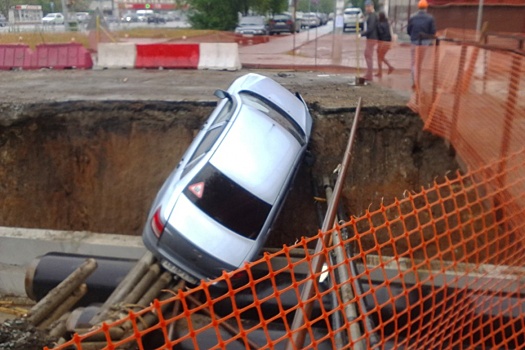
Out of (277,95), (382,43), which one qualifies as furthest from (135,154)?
(382,43)

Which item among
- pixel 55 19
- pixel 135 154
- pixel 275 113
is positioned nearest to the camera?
pixel 275 113

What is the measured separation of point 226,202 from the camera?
271 inches

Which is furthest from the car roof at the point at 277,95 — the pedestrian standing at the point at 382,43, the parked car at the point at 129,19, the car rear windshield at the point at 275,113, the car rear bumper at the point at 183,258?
the parked car at the point at 129,19

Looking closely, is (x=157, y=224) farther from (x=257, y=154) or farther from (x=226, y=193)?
(x=257, y=154)

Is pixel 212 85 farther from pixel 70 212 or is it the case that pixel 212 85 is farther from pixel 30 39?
pixel 30 39

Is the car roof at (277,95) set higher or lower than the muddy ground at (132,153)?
higher

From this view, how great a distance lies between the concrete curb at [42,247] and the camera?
695 cm

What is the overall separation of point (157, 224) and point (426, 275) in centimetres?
302

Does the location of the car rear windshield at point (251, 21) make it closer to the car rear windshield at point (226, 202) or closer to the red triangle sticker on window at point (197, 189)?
the car rear windshield at point (226, 202)

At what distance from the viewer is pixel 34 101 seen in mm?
10977

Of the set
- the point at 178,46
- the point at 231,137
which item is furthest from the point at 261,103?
the point at 178,46

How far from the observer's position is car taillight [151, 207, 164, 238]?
6516 mm

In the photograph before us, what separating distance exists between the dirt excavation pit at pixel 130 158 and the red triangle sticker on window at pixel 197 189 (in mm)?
3325

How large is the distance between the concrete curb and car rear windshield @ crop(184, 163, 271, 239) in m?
0.94
